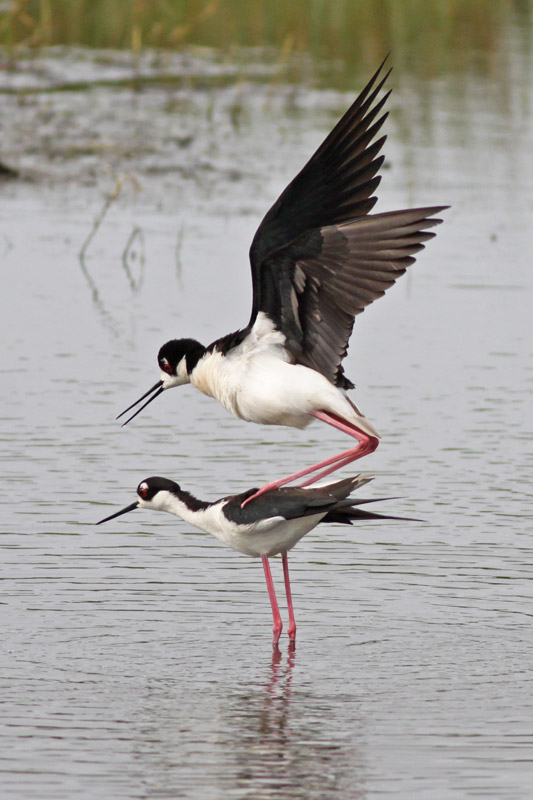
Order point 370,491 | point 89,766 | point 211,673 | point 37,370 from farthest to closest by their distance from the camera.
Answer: point 37,370
point 370,491
point 211,673
point 89,766

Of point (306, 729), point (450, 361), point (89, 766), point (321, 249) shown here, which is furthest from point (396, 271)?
point (450, 361)

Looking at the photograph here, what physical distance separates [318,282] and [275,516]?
2.85ft

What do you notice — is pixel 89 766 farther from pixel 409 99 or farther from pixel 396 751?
pixel 409 99

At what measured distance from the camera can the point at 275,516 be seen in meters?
6.30

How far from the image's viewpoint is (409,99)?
61.0 ft

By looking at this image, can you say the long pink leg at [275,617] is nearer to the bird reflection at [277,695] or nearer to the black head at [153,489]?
the bird reflection at [277,695]

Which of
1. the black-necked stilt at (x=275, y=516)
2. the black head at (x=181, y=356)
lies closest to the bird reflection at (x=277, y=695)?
the black-necked stilt at (x=275, y=516)

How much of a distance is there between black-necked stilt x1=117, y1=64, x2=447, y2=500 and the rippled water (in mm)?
713

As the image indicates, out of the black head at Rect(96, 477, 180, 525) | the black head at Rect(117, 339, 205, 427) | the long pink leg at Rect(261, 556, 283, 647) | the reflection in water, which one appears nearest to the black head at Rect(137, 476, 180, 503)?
the black head at Rect(96, 477, 180, 525)

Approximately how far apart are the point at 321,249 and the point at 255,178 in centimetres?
897

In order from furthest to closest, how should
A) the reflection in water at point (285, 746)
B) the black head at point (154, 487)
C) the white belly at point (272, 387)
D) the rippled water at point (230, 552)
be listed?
the black head at point (154, 487) < the white belly at point (272, 387) < the rippled water at point (230, 552) < the reflection in water at point (285, 746)

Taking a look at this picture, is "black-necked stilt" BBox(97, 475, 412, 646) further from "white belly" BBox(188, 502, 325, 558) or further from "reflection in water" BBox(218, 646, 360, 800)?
"reflection in water" BBox(218, 646, 360, 800)

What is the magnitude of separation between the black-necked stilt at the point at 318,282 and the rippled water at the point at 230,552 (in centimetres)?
71

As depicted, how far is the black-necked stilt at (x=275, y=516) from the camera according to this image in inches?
248
